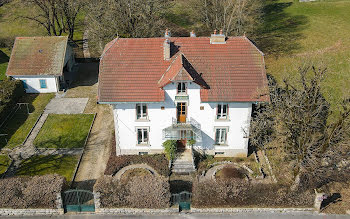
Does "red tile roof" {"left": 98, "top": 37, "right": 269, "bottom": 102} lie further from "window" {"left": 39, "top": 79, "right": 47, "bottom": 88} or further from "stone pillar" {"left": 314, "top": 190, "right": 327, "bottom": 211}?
Answer: "window" {"left": 39, "top": 79, "right": 47, "bottom": 88}

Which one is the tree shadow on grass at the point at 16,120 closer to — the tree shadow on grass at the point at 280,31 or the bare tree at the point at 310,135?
the bare tree at the point at 310,135

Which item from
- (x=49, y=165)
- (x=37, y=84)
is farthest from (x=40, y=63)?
(x=49, y=165)

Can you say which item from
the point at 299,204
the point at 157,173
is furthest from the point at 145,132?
the point at 299,204

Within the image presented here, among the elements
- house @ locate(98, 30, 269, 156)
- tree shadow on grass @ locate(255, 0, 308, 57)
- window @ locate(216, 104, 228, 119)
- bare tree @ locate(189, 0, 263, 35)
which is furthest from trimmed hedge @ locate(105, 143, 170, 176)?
tree shadow on grass @ locate(255, 0, 308, 57)

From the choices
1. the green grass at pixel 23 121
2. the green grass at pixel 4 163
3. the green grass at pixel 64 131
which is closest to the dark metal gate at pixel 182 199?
the green grass at pixel 64 131

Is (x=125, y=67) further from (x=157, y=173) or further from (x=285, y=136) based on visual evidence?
(x=285, y=136)

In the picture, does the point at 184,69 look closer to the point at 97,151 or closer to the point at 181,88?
the point at 181,88
